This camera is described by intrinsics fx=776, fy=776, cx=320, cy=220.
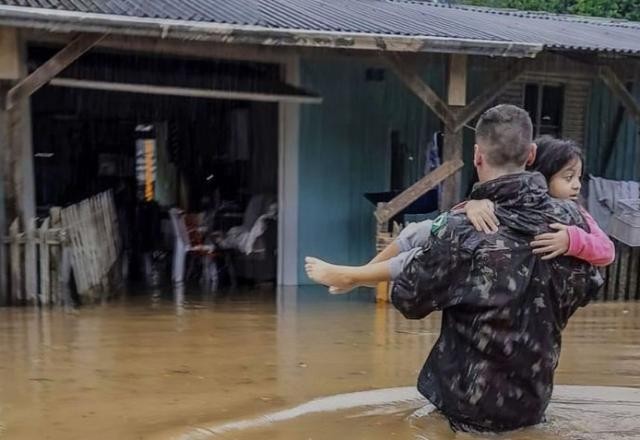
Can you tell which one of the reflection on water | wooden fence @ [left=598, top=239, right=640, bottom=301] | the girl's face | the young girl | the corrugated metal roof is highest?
the corrugated metal roof

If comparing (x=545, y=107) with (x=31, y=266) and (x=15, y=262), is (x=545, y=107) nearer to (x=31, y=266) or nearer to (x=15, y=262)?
(x=31, y=266)

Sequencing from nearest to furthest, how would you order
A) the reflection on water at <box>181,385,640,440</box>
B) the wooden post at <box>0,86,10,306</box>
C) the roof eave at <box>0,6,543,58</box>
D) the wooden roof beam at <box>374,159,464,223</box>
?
1. the reflection on water at <box>181,385,640,440</box>
2. the roof eave at <box>0,6,543,58</box>
3. the wooden post at <box>0,86,10,306</box>
4. the wooden roof beam at <box>374,159,464,223</box>

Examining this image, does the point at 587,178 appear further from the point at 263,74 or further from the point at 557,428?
the point at 557,428

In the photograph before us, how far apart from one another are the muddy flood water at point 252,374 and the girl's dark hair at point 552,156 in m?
1.20

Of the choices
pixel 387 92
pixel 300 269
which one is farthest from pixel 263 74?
pixel 300 269

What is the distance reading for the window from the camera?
11750 mm

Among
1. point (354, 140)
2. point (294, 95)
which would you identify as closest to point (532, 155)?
point (294, 95)

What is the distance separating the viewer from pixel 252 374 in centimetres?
545

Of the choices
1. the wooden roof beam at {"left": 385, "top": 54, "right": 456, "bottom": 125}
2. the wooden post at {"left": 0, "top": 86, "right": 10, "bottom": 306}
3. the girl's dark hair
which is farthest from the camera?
the wooden roof beam at {"left": 385, "top": 54, "right": 456, "bottom": 125}

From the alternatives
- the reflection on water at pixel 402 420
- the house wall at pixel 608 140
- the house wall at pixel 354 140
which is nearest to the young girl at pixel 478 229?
the reflection on water at pixel 402 420

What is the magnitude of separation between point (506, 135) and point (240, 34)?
450cm

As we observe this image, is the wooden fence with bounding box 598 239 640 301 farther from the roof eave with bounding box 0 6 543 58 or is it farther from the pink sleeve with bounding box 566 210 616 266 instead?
the pink sleeve with bounding box 566 210 616 266

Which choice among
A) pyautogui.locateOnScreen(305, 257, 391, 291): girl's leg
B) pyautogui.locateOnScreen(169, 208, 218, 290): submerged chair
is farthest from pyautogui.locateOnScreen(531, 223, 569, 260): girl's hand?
pyautogui.locateOnScreen(169, 208, 218, 290): submerged chair

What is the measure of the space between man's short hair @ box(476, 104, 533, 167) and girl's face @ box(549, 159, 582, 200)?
12.2 inches
